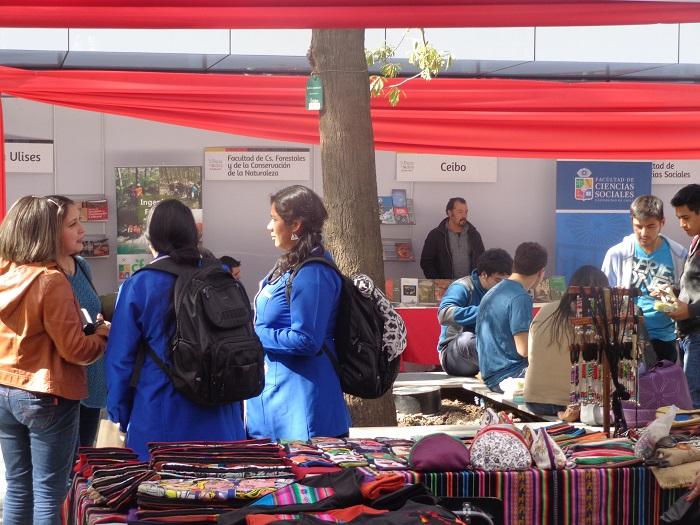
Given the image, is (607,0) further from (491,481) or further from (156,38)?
(156,38)

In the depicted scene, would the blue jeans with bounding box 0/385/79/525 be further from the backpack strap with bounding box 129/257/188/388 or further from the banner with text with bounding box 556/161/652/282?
the banner with text with bounding box 556/161/652/282

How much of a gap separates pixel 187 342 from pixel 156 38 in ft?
21.9

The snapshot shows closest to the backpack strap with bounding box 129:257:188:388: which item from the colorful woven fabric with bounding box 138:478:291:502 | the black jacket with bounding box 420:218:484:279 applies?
the colorful woven fabric with bounding box 138:478:291:502

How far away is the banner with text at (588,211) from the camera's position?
36.6ft

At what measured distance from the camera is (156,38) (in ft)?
31.3

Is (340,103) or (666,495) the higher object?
(340,103)

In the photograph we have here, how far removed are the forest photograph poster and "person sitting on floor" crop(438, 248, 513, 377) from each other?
12.1ft

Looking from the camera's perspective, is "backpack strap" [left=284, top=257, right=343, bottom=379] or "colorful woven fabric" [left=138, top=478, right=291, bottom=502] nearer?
"colorful woven fabric" [left=138, top=478, right=291, bottom=502]

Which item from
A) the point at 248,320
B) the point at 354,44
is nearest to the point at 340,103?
the point at 354,44

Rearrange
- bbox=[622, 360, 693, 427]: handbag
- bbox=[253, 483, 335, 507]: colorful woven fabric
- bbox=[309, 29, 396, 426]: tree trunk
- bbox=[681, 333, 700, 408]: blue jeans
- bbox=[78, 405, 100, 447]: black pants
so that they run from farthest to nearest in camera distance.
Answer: bbox=[309, 29, 396, 426]: tree trunk < bbox=[681, 333, 700, 408]: blue jeans < bbox=[78, 405, 100, 447]: black pants < bbox=[622, 360, 693, 427]: handbag < bbox=[253, 483, 335, 507]: colorful woven fabric

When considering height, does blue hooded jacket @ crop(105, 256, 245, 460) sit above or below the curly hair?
below

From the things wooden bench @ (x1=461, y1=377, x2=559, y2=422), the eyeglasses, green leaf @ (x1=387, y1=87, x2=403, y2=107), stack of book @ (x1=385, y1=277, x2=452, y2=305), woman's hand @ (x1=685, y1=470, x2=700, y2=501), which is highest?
green leaf @ (x1=387, y1=87, x2=403, y2=107)

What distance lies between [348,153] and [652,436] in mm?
2705

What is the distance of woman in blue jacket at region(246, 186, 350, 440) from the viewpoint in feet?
12.3
